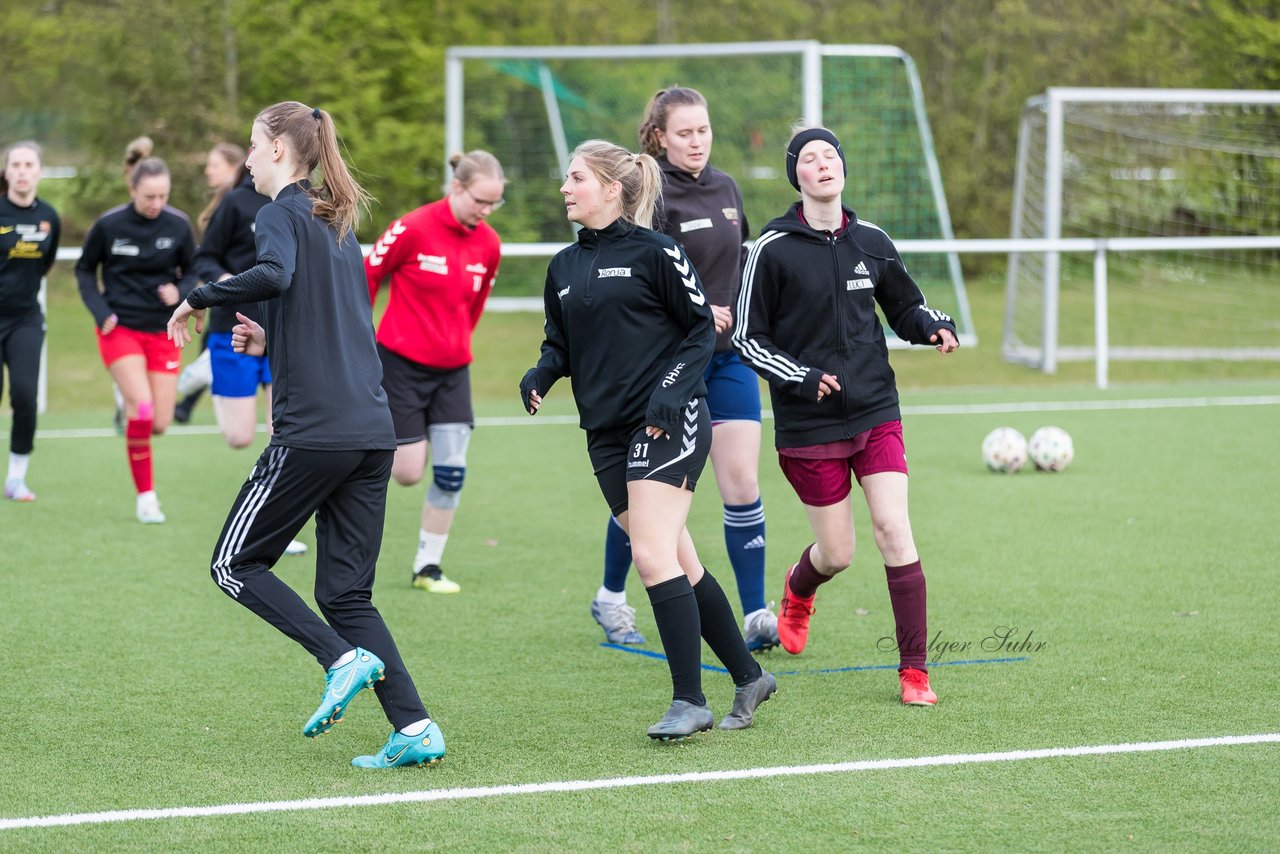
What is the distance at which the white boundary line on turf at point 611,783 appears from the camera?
13.4 ft

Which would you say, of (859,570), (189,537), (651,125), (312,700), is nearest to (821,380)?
(651,125)

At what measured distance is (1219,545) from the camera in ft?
25.4

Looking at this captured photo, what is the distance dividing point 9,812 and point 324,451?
4.22 feet

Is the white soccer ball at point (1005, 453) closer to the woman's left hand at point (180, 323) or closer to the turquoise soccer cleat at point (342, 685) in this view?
the turquoise soccer cleat at point (342, 685)

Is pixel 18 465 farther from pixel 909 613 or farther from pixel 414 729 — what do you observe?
pixel 909 613

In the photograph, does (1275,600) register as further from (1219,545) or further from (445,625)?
(445,625)

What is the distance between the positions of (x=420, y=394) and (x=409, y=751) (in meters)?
2.80

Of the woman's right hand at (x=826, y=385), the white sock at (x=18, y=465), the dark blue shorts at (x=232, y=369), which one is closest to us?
the woman's right hand at (x=826, y=385)

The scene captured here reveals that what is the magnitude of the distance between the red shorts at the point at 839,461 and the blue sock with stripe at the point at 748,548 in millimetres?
711

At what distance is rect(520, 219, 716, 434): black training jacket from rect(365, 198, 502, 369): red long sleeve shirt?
2182 mm

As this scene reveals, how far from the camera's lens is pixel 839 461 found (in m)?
5.28

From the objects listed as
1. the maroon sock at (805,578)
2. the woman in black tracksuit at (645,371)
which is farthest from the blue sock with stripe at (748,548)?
the woman in black tracksuit at (645,371)

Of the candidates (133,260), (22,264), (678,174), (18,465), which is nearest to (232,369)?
(133,260)

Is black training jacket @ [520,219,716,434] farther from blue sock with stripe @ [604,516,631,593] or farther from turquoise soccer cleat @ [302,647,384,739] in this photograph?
blue sock with stripe @ [604,516,631,593]
